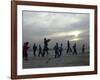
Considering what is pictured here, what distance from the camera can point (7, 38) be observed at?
2162mm

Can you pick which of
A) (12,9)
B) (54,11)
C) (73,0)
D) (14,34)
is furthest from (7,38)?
(73,0)

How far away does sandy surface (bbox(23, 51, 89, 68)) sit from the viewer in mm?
2264

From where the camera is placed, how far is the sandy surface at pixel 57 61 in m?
2.26

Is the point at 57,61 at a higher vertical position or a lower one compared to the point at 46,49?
lower

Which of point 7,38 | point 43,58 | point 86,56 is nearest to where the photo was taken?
point 7,38

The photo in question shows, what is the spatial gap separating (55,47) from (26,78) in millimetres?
461

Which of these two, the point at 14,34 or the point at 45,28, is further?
the point at 45,28

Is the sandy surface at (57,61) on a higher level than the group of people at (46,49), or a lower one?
lower

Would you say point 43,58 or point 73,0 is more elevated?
point 73,0

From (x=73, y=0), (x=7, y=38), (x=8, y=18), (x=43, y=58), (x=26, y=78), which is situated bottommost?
(x=26, y=78)

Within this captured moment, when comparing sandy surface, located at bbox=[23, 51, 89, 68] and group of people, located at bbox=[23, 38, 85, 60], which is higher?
group of people, located at bbox=[23, 38, 85, 60]

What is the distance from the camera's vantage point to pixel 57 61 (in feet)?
7.73

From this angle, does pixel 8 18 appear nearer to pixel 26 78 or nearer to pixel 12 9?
pixel 12 9

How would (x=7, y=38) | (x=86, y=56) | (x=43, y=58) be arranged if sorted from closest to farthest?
(x=7, y=38), (x=43, y=58), (x=86, y=56)
